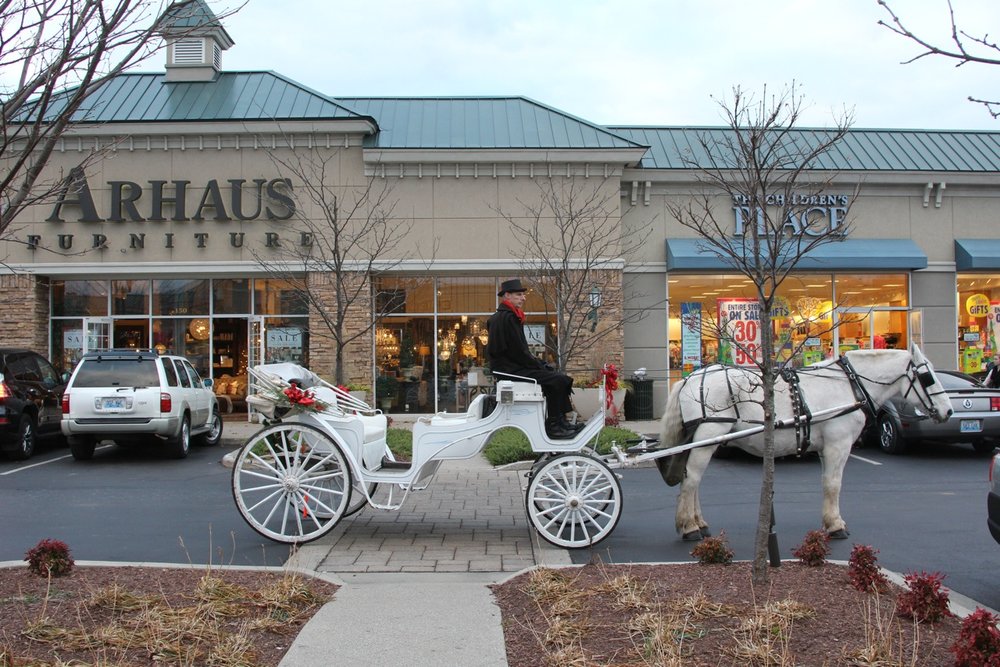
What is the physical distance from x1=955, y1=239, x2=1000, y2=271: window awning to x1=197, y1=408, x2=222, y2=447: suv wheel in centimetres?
1698

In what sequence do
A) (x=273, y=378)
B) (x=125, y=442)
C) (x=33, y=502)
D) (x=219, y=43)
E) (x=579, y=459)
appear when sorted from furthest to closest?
(x=219, y=43) < (x=125, y=442) < (x=33, y=502) < (x=273, y=378) < (x=579, y=459)

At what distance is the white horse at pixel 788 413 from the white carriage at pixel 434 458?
32.0 inches

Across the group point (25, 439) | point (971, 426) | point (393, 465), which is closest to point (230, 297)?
point (25, 439)

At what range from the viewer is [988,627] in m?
4.05

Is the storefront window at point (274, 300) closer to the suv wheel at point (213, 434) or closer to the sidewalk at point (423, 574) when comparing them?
the suv wheel at point (213, 434)

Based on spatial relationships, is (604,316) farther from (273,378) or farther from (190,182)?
(273,378)

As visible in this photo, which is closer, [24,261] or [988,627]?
[988,627]

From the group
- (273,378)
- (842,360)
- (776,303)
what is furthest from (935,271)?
(273,378)

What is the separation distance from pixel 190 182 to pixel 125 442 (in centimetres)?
684

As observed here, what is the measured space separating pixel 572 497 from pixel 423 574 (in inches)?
56.4

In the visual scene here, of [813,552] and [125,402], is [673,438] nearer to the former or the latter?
[813,552]

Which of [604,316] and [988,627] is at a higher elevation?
[604,316]

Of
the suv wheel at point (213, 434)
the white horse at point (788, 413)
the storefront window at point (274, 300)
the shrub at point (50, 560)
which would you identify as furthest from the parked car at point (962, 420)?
the storefront window at point (274, 300)

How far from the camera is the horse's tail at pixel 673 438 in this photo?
Result: 25.4ft
